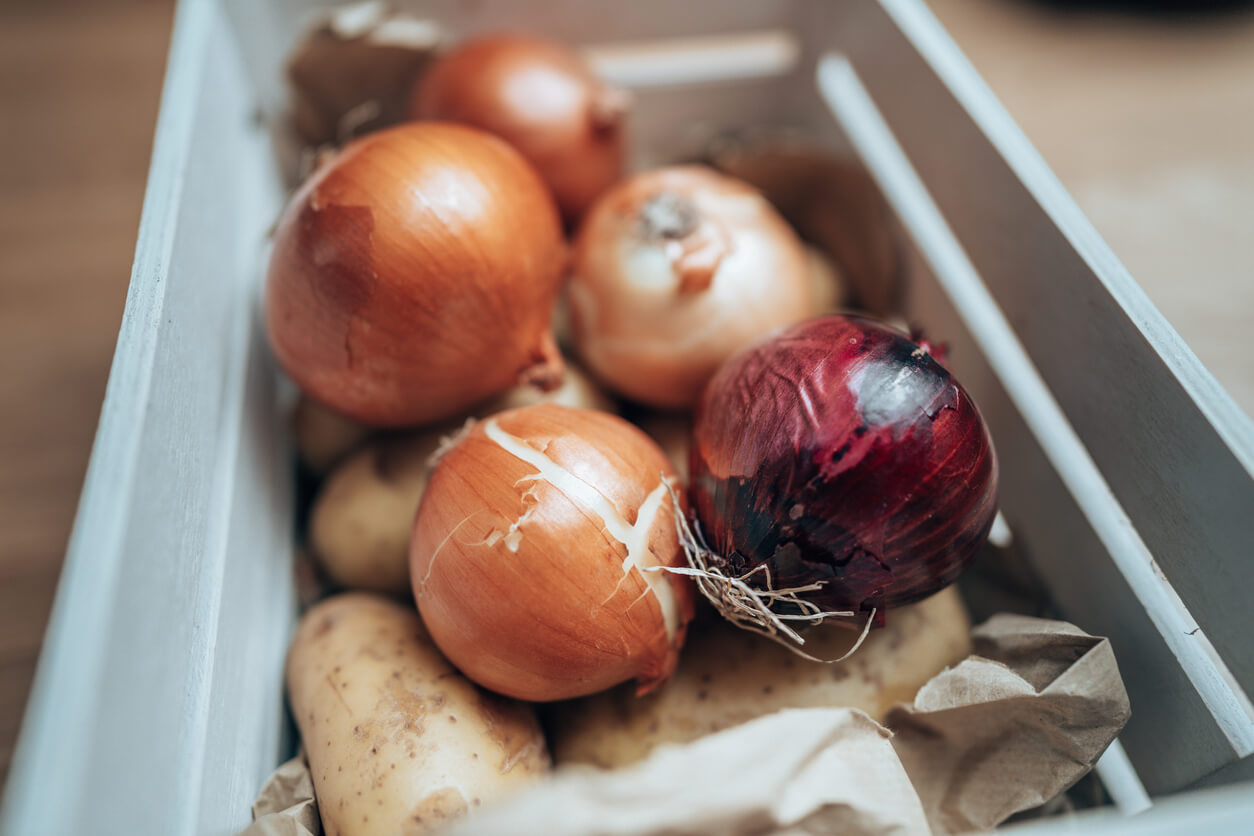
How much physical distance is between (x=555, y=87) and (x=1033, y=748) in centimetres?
67

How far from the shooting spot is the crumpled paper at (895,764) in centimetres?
33

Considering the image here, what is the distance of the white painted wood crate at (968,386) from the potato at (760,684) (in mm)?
122

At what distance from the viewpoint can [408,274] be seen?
524 millimetres

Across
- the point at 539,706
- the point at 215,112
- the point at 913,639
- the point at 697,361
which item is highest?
the point at 215,112

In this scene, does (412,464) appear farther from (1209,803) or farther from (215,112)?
(1209,803)

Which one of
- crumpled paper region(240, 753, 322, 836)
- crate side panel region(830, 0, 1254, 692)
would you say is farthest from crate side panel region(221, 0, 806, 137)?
crumpled paper region(240, 753, 322, 836)

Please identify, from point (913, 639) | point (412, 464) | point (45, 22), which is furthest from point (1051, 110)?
point (45, 22)

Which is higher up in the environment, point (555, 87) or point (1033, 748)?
point (555, 87)

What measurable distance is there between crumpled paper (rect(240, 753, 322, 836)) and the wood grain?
411 mm

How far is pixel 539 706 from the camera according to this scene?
1.98ft

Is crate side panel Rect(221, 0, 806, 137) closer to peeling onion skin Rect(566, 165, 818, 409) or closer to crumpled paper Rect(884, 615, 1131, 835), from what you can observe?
peeling onion skin Rect(566, 165, 818, 409)

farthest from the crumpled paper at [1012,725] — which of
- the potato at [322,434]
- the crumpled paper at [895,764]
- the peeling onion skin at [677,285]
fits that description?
the potato at [322,434]

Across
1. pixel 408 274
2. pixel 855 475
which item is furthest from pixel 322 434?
pixel 855 475

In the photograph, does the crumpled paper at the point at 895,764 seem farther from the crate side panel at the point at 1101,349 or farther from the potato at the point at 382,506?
the potato at the point at 382,506
